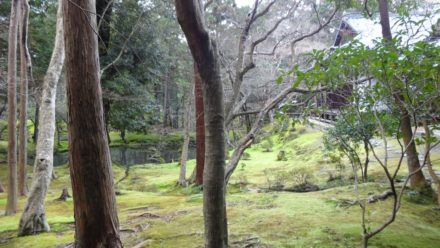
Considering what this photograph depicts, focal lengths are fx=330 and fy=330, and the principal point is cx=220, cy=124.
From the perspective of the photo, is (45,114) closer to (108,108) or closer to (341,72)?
(341,72)

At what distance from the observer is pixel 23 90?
7566 mm

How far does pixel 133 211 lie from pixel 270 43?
15.4 meters

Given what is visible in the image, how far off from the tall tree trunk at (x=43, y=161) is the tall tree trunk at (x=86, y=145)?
7.31ft

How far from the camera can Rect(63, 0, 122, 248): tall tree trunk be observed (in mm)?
3205

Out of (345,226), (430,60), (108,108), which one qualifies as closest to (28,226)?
(345,226)

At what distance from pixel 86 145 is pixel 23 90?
5511 mm

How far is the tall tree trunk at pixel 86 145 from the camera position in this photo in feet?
10.5

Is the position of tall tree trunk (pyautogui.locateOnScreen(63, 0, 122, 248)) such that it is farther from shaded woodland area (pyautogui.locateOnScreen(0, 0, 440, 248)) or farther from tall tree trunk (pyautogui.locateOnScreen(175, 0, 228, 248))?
tall tree trunk (pyautogui.locateOnScreen(175, 0, 228, 248))

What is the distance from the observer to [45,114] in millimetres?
5621

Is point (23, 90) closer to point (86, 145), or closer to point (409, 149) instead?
point (86, 145)

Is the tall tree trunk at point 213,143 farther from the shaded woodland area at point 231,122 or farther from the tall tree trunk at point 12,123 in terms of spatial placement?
the tall tree trunk at point 12,123

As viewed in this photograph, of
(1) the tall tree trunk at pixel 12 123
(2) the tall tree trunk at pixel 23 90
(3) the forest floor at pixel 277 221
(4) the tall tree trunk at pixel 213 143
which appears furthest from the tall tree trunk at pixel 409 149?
(1) the tall tree trunk at pixel 12 123

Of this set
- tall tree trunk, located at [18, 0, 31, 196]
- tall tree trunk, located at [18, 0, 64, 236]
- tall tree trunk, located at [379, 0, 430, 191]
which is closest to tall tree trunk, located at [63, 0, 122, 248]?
tall tree trunk, located at [18, 0, 64, 236]

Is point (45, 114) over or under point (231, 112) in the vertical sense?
over
